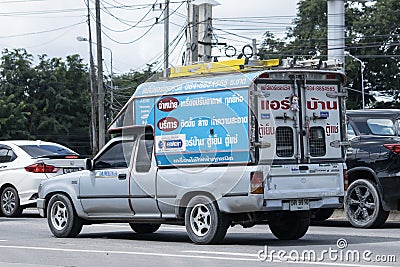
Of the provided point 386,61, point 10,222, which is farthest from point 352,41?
point 10,222

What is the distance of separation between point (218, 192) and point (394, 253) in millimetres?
2692

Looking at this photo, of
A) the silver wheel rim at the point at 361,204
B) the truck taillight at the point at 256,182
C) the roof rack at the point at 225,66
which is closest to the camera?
the truck taillight at the point at 256,182

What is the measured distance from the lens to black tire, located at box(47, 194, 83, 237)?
49.1 ft

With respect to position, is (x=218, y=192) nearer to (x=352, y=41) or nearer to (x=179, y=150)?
(x=179, y=150)

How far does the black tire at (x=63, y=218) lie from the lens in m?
15.0

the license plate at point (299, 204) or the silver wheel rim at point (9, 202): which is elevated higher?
the license plate at point (299, 204)

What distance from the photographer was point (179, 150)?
44.0ft

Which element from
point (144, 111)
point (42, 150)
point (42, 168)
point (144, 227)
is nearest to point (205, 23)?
point (42, 150)

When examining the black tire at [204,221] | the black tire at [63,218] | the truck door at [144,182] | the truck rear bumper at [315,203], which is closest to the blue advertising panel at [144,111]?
the truck door at [144,182]

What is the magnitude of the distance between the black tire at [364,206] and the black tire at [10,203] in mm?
7876

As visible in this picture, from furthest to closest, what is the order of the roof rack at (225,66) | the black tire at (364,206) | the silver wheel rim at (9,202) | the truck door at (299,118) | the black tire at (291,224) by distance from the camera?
the silver wheel rim at (9,202)
the black tire at (364,206)
the black tire at (291,224)
the roof rack at (225,66)
the truck door at (299,118)

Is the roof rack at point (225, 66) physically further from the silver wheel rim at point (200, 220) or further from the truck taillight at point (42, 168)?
the truck taillight at point (42, 168)

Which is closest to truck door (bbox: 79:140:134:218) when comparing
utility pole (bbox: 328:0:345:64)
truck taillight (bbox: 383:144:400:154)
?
truck taillight (bbox: 383:144:400:154)

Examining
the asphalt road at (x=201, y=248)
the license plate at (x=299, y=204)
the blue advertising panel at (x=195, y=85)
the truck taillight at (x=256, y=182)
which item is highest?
the blue advertising panel at (x=195, y=85)
